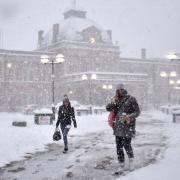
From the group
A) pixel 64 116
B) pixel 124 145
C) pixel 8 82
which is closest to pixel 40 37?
pixel 8 82

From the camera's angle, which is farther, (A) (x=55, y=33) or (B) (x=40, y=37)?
(B) (x=40, y=37)

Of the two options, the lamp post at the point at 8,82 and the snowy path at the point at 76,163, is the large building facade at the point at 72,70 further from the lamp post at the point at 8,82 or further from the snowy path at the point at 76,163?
the snowy path at the point at 76,163

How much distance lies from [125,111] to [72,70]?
60.4 metres

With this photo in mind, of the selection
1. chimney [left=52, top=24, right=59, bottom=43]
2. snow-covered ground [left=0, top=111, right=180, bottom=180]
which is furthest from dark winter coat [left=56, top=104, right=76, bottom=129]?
chimney [left=52, top=24, right=59, bottom=43]

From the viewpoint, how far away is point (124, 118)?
817 cm

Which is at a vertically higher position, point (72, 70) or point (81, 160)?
point (72, 70)

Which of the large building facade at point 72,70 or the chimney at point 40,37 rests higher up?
the chimney at point 40,37

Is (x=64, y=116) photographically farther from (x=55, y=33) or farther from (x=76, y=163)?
(x=55, y=33)

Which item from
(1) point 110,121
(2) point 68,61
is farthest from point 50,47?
(1) point 110,121

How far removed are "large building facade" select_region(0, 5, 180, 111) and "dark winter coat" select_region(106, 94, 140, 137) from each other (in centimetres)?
4587

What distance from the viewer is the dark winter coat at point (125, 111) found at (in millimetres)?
8266

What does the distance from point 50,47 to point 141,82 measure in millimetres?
17905

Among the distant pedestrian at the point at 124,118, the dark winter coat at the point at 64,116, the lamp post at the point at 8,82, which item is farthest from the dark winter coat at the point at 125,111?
the lamp post at the point at 8,82

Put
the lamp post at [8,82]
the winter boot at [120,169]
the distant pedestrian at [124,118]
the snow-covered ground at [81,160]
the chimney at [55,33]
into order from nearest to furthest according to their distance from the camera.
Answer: the snow-covered ground at [81,160], the winter boot at [120,169], the distant pedestrian at [124,118], the lamp post at [8,82], the chimney at [55,33]
